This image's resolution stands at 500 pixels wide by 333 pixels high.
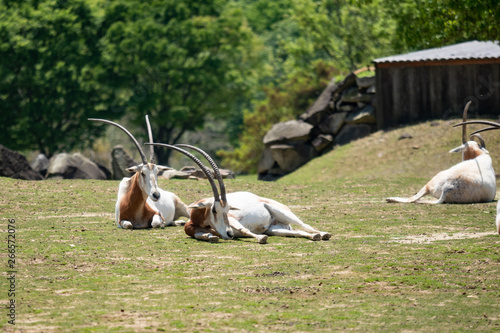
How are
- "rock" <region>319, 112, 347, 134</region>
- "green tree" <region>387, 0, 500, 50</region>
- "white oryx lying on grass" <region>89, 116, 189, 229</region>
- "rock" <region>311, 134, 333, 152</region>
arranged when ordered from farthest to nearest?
"rock" <region>319, 112, 347, 134</region> → "rock" <region>311, 134, 333, 152</region> → "green tree" <region>387, 0, 500, 50</region> → "white oryx lying on grass" <region>89, 116, 189, 229</region>

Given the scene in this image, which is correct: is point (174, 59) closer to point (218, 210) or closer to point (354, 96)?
point (354, 96)

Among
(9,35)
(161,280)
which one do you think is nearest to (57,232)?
(161,280)

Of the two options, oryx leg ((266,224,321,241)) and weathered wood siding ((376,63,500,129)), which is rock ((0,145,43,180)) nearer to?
weathered wood siding ((376,63,500,129))

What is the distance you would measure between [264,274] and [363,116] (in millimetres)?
20352

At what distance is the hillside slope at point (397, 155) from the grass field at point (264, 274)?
8366 mm

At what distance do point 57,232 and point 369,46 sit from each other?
33.2m

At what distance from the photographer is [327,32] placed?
44125 millimetres

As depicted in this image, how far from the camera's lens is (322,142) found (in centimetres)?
2927

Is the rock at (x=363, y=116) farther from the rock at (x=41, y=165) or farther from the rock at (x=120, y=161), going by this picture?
the rock at (x=41, y=165)

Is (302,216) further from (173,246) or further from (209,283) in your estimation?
(209,283)

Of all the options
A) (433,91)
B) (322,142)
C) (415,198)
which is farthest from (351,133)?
(415,198)

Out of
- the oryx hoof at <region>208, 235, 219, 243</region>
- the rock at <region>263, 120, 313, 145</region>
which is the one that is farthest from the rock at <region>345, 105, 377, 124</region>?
the oryx hoof at <region>208, 235, 219, 243</region>

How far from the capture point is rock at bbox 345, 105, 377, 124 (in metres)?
28.5

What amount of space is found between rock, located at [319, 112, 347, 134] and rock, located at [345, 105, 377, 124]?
0.24m
